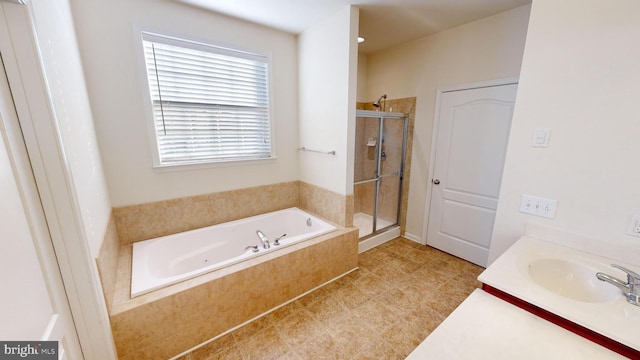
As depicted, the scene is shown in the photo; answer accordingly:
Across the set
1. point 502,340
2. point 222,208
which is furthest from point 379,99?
point 502,340

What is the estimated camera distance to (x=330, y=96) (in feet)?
7.86

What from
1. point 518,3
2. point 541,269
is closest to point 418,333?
point 541,269

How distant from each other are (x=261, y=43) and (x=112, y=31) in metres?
1.21

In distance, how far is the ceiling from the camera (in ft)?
6.63

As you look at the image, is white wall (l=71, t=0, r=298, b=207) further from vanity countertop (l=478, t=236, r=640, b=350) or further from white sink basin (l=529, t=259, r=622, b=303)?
white sink basin (l=529, t=259, r=622, b=303)

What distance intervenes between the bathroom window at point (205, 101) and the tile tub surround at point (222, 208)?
0.40 metres

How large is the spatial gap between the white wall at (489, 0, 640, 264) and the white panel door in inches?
38.3

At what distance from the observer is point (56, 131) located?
0.99 metres

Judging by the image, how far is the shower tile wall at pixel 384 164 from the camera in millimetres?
2988

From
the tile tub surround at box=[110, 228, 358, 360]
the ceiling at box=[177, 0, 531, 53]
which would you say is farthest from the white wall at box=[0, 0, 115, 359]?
the ceiling at box=[177, 0, 531, 53]

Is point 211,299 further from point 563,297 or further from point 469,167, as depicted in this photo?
point 469,167

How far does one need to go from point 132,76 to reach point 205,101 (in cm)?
56

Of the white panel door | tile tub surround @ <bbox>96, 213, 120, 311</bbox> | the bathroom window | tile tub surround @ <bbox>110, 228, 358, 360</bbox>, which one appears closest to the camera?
tile tub surround @ <bbox>96, 213, 120, 311</bbox>

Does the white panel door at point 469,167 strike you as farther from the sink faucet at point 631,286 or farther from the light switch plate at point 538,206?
the sink faucet at point 631,286
